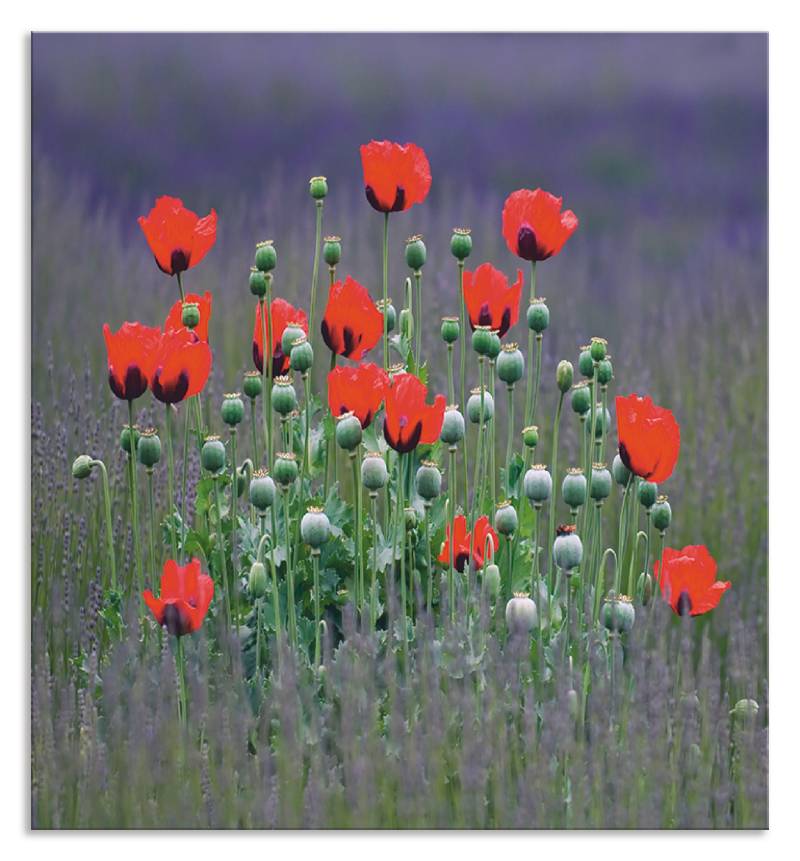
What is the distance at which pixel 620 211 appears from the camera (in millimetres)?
3793

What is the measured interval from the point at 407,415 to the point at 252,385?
0.43 meters

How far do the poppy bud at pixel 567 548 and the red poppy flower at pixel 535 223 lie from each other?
1.67 ft

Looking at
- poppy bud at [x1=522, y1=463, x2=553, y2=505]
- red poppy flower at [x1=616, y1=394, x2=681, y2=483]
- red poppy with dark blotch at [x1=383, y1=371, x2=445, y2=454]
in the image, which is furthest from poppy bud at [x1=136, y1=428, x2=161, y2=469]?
red poppy flower at [x1=616, y1=394, x2=681, y2=483]

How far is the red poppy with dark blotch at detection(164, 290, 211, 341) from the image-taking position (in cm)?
323

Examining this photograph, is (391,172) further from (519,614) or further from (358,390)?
(519,614)

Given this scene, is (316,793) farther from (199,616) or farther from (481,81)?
(481,81)

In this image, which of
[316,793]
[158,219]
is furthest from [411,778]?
[158,219]

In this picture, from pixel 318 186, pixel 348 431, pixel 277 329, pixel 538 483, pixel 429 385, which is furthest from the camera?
pixel 429 385

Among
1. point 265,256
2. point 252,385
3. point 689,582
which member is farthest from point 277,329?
point 689,582

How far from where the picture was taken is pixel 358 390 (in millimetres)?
2996

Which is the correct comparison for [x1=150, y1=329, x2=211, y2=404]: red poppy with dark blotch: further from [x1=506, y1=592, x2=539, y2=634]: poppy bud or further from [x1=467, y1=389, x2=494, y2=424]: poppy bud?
[x1=506, y1=592, x2=539, y2=634]: poppy bud

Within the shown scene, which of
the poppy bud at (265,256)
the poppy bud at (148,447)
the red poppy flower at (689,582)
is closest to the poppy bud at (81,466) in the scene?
the poppy bud at (148,447)

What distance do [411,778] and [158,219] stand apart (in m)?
1.07

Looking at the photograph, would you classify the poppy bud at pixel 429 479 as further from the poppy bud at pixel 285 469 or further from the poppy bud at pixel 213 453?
the poppy bud at pixel 213 453
